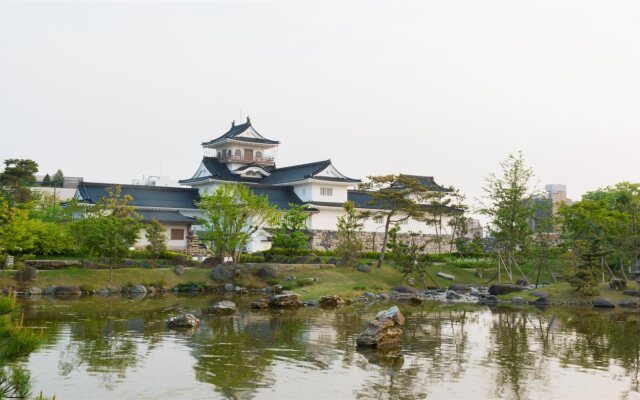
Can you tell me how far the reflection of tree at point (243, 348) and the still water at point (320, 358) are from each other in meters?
0.03

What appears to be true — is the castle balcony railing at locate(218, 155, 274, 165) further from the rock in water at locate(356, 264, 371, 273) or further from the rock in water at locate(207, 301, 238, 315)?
the rock in water at locate(207, 301, 238, 315)

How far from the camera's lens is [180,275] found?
35.1 m

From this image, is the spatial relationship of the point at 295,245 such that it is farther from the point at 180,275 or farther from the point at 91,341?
the point at 91,341

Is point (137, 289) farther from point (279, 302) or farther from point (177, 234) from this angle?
point (177, 234)

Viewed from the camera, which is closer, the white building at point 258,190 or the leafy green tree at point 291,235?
the leafy green tree at point 291,235

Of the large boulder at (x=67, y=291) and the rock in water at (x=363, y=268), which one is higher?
the rock in water at (x=363, y=268)

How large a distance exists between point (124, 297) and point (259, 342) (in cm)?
1501

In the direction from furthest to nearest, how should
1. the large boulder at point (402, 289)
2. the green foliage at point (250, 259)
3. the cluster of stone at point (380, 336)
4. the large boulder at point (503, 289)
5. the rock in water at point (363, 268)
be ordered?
1. the green foliage at point (250, 259)
2. the rock in water at point (363, 268)
3. the large boulder at point (402, 289)
4. the large boulder at point (503, 289)
5. the cluster of stone at point (380, 336)

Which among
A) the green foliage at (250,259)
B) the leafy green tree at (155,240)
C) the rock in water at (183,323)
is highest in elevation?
the leafy green tree at (155,240)

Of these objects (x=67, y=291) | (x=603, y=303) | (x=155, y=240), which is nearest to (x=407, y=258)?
(x=603, y=303)

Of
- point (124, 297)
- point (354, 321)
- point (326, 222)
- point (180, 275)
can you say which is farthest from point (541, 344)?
point (326, 222)

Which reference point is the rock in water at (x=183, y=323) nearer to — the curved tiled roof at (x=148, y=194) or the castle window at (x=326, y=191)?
the curved tiled roof at (x=148, y=194)

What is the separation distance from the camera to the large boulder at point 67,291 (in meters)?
30.3

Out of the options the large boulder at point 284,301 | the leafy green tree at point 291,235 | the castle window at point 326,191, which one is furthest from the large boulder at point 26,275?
the castle window at point 326,191
